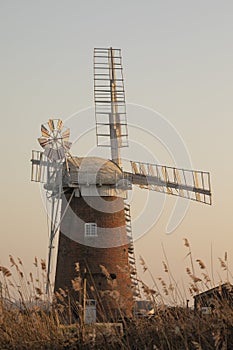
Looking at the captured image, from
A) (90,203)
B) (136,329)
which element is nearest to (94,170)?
(90,203)

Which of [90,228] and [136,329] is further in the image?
[90,228]

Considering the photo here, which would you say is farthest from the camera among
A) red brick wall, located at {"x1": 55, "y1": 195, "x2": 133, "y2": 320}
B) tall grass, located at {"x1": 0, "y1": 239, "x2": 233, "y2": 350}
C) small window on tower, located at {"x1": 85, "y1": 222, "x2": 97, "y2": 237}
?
small window on tower, located at {"x1": 85, "y1": 222, "x2": 97, "y2": 237}

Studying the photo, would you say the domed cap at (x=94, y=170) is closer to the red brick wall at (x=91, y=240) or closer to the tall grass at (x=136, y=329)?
the red brick wall at (x=91, y=240)

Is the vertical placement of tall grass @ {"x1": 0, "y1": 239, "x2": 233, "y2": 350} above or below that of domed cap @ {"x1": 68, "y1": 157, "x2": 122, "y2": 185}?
below

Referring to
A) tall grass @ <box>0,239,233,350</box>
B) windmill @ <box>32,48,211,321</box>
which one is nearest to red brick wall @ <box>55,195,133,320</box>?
windmill @ <box>32,48,211,321</box>

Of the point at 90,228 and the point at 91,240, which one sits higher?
the point at 90,228

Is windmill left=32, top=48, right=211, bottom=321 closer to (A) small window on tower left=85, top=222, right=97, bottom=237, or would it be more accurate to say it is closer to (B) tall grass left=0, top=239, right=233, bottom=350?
(A) small window on tower left=85, top=222, right=97, bottom=237

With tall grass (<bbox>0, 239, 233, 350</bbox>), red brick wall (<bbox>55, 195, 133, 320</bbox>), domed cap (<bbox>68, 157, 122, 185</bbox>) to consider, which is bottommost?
tall grass (<bbox>0, 239, 233, 350</bbox>)

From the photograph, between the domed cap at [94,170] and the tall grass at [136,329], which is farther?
the domed cap at [94,170]

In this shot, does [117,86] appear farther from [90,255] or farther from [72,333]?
[72,333]

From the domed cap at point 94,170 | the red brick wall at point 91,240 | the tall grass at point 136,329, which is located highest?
the domed cap at point 94,170

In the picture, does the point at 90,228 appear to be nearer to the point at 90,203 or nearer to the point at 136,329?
the point at 90,203

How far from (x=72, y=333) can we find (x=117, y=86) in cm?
2402

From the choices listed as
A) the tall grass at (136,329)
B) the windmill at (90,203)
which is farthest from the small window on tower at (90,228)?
the tall grass at (136,329)
